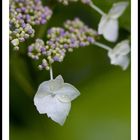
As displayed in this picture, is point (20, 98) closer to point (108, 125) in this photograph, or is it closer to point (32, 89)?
point (32, 89)

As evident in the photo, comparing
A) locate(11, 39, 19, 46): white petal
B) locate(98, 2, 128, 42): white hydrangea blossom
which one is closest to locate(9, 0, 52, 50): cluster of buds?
locate(11, 39, 19, 46): white petal

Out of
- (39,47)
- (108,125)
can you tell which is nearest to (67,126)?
(108,125)

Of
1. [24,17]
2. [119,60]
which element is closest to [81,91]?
[119,60]

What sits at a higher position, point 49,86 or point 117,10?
point 117,10

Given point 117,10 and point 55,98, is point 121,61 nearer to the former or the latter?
point 117,10
